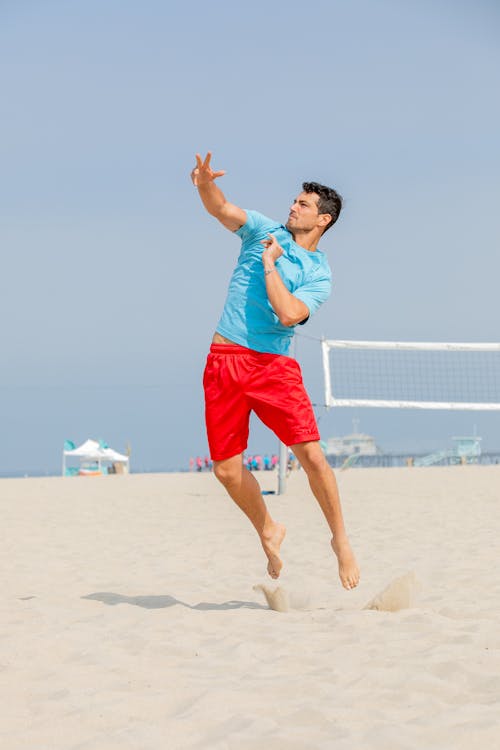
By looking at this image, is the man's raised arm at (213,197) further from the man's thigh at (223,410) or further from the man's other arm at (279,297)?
the man's thigh at (223,410)

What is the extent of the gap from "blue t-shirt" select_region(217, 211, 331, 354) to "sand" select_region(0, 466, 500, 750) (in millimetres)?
967

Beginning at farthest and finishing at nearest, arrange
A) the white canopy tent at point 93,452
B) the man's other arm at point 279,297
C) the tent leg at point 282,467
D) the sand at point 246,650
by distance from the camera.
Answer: the white canopy tent at point 93,452, the tent leg at point 282,467, the man's other arm at point 279,297, the sand at point 246,650

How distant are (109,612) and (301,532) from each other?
3568 mm

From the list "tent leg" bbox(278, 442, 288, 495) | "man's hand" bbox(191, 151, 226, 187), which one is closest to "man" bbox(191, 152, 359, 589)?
"man's hand" bbox(191, 151, 226, 187)

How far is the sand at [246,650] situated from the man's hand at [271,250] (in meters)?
1.22

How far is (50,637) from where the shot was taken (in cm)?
277

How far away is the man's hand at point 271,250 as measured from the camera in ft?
10.4

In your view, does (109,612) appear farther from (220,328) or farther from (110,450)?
(110,450)

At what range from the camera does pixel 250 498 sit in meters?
3.47

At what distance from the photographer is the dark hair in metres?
3.45

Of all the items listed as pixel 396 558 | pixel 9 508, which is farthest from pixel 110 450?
pixel 396 558

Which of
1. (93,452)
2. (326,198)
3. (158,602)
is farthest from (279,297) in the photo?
(93,452)

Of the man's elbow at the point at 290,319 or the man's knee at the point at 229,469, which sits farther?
the man's knee at the point at 229,469

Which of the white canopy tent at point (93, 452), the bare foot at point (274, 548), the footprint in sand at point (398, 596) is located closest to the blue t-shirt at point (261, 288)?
the bare foot at point (274, 548)
